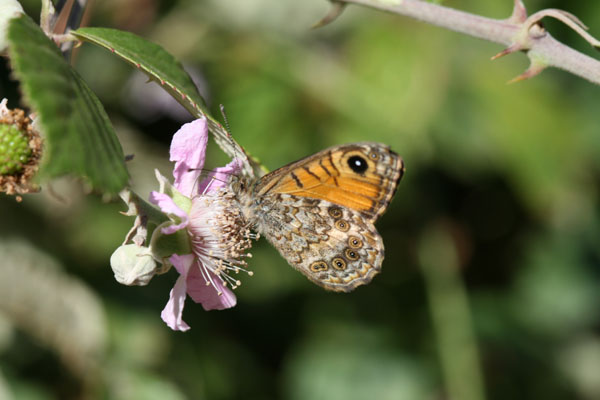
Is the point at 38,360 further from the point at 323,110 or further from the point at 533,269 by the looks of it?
the point at 533,269

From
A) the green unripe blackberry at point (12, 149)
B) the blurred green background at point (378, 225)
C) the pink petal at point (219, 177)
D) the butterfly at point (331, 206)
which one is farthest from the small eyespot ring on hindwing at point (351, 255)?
the blurred green background at point (378, 225)

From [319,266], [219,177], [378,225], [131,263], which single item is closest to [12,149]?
[131,263]

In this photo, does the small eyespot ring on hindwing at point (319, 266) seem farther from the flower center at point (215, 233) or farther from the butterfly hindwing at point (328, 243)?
the flower center at point (215, 233)

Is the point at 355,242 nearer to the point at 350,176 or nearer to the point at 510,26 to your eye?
the point at 350,176

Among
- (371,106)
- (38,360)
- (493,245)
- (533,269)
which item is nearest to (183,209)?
(38,360)

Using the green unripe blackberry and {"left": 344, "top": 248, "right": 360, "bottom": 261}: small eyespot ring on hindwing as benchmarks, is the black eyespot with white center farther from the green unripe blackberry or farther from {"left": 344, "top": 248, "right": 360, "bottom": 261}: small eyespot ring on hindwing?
the green unripe blackberry

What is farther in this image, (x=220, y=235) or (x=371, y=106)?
(x=371, y=106)
